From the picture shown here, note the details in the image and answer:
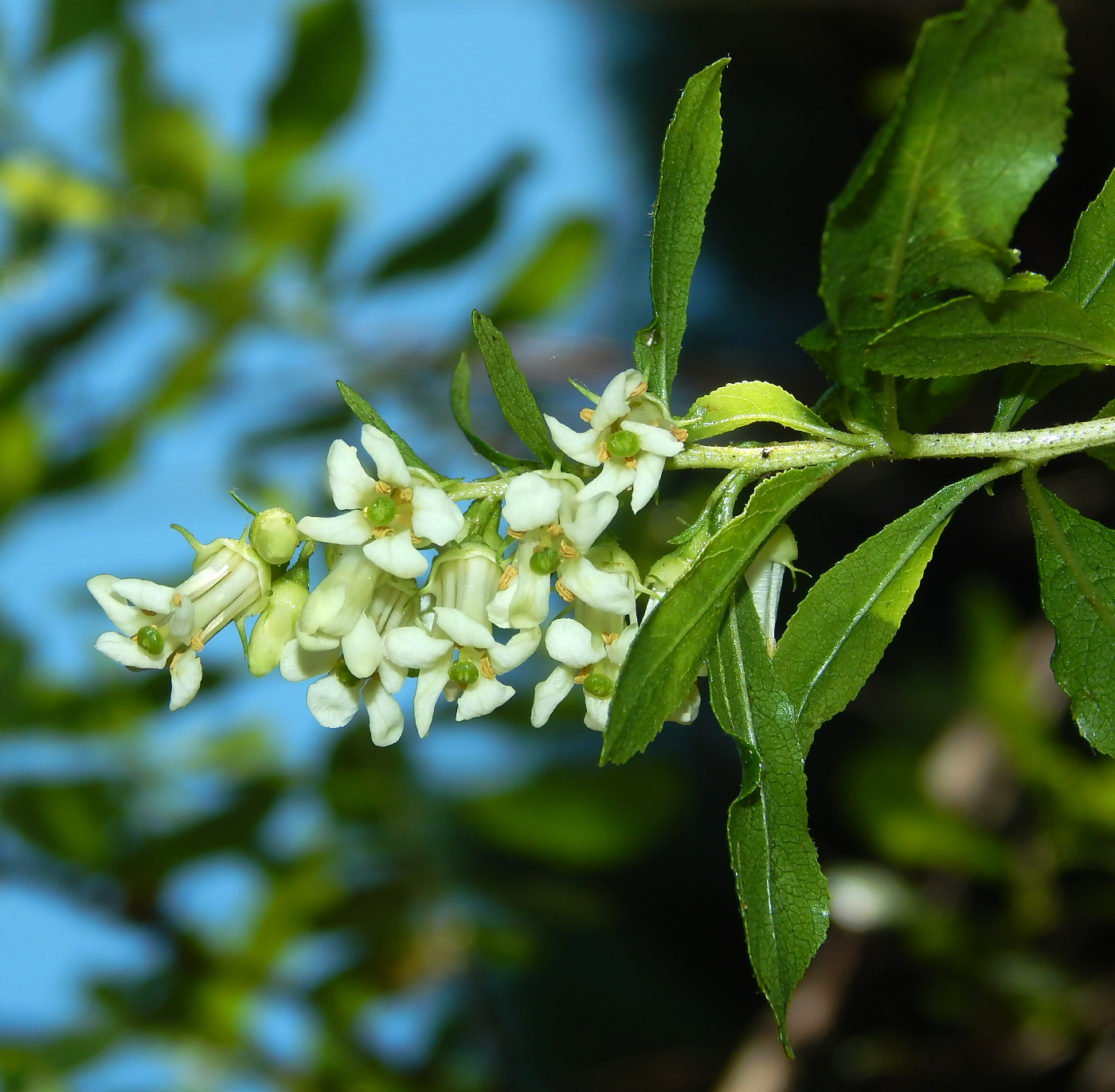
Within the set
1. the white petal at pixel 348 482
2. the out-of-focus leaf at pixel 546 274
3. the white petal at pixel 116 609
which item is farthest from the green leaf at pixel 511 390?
the out-of-focus leaf at pixel 546 274

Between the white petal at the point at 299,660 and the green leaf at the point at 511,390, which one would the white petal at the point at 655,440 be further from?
the white petal at the point at 299,660

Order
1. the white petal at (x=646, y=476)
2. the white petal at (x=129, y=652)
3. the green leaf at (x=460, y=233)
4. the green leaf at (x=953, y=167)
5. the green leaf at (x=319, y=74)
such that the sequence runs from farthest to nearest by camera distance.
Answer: the green leaf at (x=460, y=233)
the green leaf at (x=319, y=74)
the white petal at (x=129, y=652)
the white petal at (x=646, y=476)
the green leaf at (x=953, y=167)

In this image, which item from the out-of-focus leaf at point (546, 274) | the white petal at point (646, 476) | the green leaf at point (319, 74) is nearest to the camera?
the white petal at point (646, 476)

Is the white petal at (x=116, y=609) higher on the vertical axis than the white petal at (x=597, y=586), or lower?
higher

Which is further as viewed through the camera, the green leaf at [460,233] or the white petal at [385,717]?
the green leaf at [460,233]

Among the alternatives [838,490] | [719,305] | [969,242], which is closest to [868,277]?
[969,242]

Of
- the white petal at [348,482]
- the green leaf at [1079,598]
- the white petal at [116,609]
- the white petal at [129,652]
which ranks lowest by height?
the green leaf at [1079,598]

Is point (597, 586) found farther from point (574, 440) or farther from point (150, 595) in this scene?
point (150, 595)

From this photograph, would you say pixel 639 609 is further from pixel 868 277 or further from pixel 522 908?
pixel 522 908
